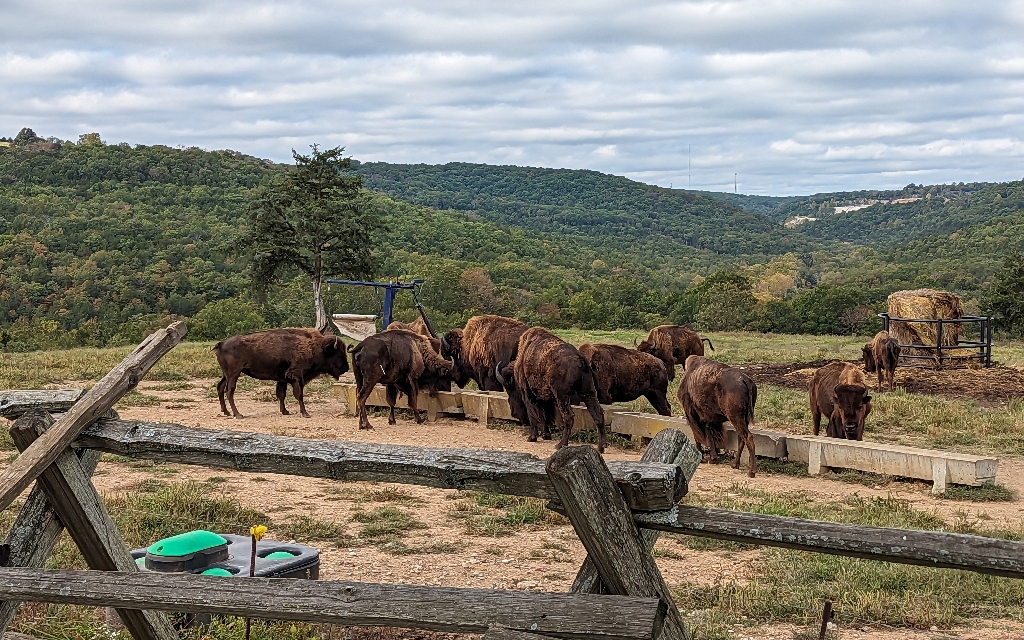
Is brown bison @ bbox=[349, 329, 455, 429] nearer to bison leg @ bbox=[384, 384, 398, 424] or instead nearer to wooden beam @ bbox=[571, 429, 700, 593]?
bison leg @ bbox=[384, 384, 398, 424]

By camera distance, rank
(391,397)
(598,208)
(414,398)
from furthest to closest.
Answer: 1. (598,208)
2. (414,398)
3. (391,397)

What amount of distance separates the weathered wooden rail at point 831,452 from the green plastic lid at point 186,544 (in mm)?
3865

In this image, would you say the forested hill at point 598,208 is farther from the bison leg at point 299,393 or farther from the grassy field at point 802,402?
the bison leg at point 299,393

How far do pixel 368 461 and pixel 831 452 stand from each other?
26.2ft

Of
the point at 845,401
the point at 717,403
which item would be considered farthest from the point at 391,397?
the point at 845,401

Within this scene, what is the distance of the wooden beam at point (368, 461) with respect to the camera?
128 inches

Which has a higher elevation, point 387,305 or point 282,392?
point 387,305

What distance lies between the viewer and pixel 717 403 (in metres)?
10.9

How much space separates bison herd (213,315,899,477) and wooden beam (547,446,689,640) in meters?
7.58

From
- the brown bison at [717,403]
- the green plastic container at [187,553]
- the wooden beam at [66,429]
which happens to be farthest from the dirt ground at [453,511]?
the wooden beam at [66,429]

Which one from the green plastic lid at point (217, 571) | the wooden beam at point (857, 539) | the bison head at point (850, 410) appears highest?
the wooden beam at point (857, 539)

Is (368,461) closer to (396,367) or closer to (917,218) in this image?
(396,367)

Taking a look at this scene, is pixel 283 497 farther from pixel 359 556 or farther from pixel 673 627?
pixel 673 627

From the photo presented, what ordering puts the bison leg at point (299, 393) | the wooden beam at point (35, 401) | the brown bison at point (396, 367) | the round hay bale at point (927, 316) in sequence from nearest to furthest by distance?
1. the wooden beam at point (35, 401)
2. the brown bison at point (396, 367)
3. the bison leg at point (299, 393)
4. the round hay bale at point (927, 316)
